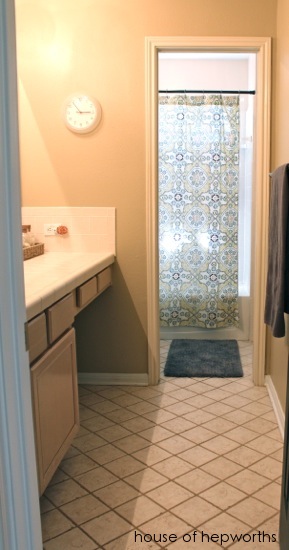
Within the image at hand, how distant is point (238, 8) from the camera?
2.89 metres

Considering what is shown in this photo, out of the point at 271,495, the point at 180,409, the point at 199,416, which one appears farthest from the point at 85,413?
the point at 271,495

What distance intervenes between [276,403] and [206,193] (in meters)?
1.90

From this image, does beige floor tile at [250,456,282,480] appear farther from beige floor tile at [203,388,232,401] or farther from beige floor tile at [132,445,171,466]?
beige floor tile at [203,388,232,401]

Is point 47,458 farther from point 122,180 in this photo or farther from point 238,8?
point 238,8

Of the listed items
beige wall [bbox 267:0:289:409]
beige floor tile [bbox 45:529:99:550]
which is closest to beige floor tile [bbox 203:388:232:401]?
beige wall [bbox 267:0:289:409]

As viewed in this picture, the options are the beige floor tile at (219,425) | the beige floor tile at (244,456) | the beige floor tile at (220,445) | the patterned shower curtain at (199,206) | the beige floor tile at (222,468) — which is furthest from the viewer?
the patterned shower curtain at (199,206)

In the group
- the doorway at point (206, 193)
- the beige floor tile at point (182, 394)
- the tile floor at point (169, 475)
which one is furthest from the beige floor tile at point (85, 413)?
the doorway at point (206, 193)

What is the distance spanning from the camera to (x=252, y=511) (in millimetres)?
1864

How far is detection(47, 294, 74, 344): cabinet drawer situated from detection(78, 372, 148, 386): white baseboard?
4.00 ft

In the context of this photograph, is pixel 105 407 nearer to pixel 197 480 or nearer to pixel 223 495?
pixel 197 480

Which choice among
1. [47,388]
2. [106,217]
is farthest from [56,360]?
[106,217]

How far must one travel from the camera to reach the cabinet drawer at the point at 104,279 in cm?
273

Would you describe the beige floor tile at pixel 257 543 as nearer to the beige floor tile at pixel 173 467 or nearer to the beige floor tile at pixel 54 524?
the beige floor tile at pixel 173 467

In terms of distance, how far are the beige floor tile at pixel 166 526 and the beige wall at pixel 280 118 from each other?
0.99 metres
